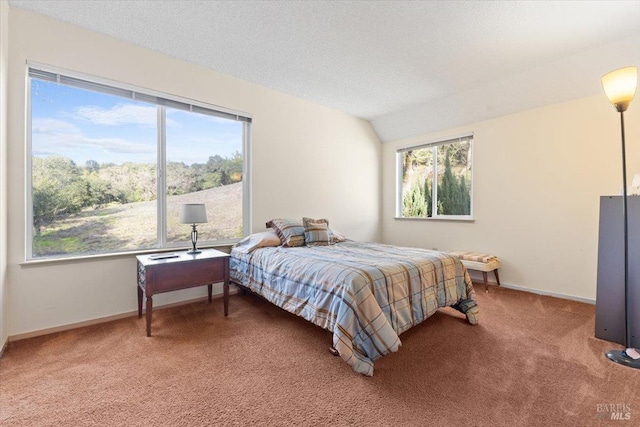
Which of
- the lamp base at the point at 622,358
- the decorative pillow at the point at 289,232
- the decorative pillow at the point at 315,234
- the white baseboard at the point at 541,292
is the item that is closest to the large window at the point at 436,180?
the white baseboard at the point at 541,292

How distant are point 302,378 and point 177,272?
149cm

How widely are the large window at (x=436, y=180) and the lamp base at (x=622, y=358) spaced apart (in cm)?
238

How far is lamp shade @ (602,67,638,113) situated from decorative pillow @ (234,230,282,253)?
317 cm

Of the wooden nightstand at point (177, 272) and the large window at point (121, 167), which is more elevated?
the large window at point (121, 167)

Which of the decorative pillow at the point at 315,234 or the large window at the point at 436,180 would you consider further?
the large window at the point at 436,180

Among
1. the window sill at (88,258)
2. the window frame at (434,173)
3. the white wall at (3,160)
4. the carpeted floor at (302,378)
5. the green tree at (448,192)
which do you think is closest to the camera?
the carpeted floor at (302,378)

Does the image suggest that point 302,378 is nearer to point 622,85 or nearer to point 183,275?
point 183,275

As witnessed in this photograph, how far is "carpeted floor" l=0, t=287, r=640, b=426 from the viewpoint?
1.47 meters

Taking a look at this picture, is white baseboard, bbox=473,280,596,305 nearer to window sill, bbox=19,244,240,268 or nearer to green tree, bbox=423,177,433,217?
green tree, bbox=423,177,433,217

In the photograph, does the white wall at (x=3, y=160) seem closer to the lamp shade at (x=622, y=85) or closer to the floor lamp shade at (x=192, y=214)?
the floor lamp shade at (x=192, y=214)

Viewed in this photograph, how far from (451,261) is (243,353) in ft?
6.59

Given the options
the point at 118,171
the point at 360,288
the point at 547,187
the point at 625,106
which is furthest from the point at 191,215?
the point at 547,187

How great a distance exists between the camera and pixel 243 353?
2113mm

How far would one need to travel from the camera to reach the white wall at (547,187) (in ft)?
10.2
